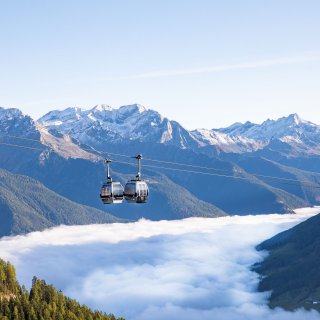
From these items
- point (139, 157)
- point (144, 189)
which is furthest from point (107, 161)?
point (144, 189)

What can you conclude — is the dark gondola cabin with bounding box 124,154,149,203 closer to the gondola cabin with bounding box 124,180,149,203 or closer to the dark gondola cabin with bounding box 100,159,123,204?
the gondola cabin with bounding box 124,180,149,203

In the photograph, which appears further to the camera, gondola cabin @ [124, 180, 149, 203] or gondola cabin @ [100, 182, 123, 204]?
gondola cabin @ [124, 180, 149, 203]

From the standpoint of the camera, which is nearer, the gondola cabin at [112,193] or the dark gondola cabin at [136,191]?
the gondola cabin at [112,193]

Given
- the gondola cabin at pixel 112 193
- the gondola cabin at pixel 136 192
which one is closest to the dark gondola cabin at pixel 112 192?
Result: the gondola cabin at pixel 112 193

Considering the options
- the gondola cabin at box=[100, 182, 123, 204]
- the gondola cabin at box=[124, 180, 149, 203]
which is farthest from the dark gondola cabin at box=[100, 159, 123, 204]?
the gondola cabin at box=[124, 180, 149, 203]

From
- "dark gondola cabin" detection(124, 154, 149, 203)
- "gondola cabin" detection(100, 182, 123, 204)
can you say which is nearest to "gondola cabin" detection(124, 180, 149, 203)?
"dark gondola cabin" detection(124, 154, 149, 203)

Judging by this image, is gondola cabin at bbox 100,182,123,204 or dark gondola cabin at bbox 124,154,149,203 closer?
gondola cabin at bbox 100,182,123,204

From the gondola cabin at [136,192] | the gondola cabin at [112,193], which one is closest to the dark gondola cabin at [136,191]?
the gondola cabin at [136,192]

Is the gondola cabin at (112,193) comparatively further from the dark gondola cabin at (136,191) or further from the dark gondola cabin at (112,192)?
the dark gondola cabin at (136,191)

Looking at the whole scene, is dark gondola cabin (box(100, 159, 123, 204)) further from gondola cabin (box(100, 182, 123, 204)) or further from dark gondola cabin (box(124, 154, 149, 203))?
dark gondola cabin (box(124, 154, 149, 203))

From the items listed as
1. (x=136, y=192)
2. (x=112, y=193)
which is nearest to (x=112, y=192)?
(x=112, y=193)

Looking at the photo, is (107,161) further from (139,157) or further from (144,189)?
(144,189)

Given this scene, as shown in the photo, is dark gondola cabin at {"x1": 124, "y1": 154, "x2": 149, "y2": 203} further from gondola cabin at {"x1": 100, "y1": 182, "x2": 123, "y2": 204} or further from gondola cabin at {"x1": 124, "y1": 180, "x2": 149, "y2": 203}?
gondola cabin at {"x1": 100, "y1": 182, "x2": 123, "y2": 204}

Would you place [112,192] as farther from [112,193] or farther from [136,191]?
[136,191]
